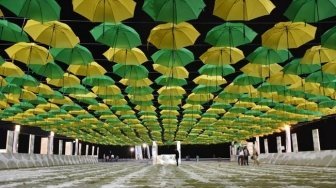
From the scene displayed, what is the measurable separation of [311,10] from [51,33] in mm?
8201

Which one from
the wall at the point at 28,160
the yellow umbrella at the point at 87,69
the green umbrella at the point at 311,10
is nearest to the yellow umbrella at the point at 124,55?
the yellow umbrella at the point at 87,69

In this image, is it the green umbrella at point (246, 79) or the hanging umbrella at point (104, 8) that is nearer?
the hanging umbrella at point (104, 8)

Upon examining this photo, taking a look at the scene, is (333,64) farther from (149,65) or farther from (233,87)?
(149,65)

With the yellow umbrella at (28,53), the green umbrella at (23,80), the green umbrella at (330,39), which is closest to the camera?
the green umbrella at (330,39)

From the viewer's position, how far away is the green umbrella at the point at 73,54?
13.1 m

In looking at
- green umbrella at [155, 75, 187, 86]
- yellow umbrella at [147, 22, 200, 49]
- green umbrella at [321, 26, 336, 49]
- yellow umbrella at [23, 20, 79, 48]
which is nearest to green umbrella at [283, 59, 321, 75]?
A: green umbrella at [321, 26, 336, 49]

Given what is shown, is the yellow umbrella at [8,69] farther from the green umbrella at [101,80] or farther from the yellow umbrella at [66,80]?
the green umbrella at [101,80]

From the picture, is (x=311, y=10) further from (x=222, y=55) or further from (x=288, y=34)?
(x=222, y=55)

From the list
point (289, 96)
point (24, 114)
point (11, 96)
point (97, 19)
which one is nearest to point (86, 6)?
point (97, 19)

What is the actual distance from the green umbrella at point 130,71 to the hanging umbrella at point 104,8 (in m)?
5.78

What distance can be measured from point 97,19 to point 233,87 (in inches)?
406

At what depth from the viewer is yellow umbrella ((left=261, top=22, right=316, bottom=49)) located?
1114cm

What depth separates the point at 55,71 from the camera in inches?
599

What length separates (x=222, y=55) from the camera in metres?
13.1
